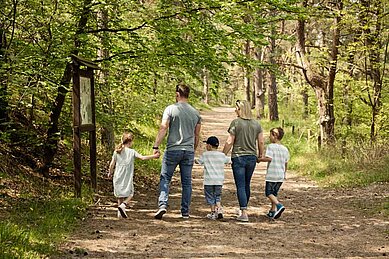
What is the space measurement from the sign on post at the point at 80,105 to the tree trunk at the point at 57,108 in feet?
0.97

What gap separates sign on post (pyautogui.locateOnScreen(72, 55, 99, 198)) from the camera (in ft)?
28.6

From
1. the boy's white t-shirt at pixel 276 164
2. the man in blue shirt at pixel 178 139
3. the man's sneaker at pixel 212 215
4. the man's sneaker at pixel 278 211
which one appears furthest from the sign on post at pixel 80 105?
the man's sneaker at pixel 278 211

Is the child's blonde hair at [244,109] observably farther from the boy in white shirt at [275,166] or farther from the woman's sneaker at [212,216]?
the woman's sneaker at [212,216]

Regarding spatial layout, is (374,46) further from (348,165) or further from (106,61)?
(106,61)

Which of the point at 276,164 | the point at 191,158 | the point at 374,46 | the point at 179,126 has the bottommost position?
the point at 276,164

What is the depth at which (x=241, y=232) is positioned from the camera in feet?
24.4

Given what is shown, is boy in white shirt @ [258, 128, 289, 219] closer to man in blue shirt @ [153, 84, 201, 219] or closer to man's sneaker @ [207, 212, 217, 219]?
man's sneaker @ [207, 212, 217, 219]

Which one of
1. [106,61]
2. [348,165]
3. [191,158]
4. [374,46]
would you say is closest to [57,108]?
[106,61]

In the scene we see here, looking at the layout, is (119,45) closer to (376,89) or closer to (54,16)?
(54,16)

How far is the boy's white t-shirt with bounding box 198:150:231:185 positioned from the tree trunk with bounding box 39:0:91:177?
9.24 feet

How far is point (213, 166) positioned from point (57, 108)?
3320 millimetres

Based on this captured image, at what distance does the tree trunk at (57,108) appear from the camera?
8.91 m

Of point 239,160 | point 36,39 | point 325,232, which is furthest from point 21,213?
point 325,232

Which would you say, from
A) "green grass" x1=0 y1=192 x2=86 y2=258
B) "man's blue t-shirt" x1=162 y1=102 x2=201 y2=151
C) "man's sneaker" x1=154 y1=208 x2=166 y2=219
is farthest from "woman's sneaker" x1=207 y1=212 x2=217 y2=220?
"green grass" x1=0 y1=192 x2=86 y2=258
